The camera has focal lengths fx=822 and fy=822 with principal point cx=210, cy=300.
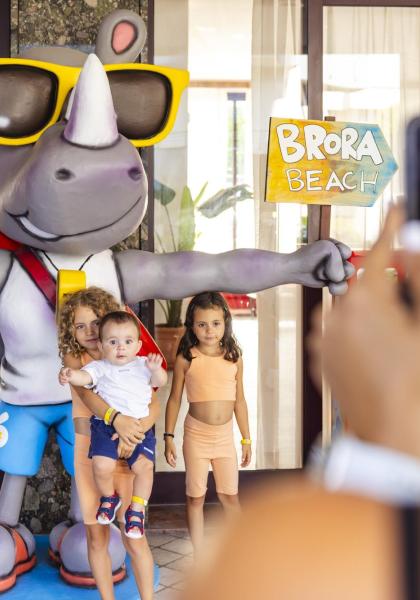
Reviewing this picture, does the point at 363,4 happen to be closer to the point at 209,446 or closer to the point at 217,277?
the point at 217,277

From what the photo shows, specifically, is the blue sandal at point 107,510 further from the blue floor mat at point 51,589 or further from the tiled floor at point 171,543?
the tiled floor at point 171,543

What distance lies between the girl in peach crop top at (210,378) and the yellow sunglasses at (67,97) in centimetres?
90

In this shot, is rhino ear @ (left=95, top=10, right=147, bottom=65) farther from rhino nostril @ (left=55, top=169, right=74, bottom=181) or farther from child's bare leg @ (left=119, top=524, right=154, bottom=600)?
child's bare leg @ (left=119, top=524, right=154, bottom=600)

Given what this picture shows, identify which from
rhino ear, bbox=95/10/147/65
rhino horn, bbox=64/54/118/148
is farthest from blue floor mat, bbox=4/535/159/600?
rhino ear, bbox=95/10/147/65

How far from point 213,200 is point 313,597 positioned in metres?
3.73

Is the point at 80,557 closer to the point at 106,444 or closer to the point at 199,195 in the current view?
the point at 106,444

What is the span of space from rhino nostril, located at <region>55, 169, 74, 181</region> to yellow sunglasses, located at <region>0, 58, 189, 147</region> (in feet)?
1.02

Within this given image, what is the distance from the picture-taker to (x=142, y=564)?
278 cm

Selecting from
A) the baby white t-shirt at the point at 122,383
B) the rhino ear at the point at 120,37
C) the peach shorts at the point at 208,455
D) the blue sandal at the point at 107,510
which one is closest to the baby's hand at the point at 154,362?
the baby white t-shirt at the point at 122,383

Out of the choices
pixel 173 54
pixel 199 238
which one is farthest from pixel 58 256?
pixel 173 54

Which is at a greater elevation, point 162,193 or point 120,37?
point 120,37

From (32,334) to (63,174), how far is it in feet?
2.07

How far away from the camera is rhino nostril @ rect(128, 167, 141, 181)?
9.38 ft

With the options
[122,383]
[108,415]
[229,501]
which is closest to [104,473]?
[108,415]
